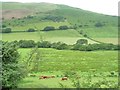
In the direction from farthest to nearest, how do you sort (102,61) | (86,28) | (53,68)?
(86,28) < (102,61) < (53,68)

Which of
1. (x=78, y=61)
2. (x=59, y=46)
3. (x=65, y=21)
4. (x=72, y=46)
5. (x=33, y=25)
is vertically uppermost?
(x=78, y=61)

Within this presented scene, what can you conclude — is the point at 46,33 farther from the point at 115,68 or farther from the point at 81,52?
the point at 115,68

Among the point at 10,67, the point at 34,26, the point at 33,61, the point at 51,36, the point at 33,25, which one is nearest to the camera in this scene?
the point at 10,67

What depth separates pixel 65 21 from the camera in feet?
517

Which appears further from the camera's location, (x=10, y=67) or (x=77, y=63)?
(x=77, y=63)

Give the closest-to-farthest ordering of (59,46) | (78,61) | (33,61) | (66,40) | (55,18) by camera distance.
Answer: (33,61)
(78,61)
(59,46)
(66,40)
(55,18)

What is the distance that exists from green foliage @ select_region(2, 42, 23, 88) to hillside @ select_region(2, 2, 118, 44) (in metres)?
84.4

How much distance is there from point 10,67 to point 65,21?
388 feet

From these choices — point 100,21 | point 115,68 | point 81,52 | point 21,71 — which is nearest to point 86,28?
point 100,21

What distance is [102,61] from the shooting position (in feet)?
259

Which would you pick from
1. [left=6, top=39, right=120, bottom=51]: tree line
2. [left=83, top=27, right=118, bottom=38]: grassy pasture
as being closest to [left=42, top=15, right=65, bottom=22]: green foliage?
[left=83, top=27, right=118, bottom=38]: grassy pasture

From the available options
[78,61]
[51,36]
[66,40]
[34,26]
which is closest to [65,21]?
[34,26]

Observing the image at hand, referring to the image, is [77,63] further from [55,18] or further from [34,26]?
[55,18]

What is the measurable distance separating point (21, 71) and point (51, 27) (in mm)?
93296
